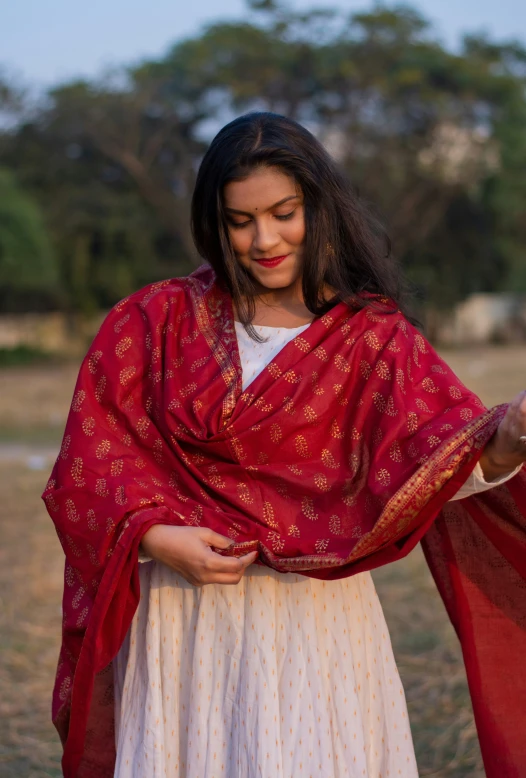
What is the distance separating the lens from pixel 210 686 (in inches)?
83.5

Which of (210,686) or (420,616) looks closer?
(210,686)

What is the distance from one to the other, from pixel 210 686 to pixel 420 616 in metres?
3.17

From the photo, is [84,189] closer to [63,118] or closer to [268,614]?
[63,118]

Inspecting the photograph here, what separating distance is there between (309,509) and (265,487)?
0.37 feet

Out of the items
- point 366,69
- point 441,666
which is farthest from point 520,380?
point 441,666

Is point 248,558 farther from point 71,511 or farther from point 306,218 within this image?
point 306,218

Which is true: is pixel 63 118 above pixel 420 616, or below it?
above

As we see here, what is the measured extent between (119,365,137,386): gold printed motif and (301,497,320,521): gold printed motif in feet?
1.68

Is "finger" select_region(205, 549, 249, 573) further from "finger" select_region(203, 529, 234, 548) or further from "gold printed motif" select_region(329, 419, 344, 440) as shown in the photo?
"gold printed motif" select_region(329, 419, 344, 440)

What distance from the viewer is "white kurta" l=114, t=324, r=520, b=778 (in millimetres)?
2068

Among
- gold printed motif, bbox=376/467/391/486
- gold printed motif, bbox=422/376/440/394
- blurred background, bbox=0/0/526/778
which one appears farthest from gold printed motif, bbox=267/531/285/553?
blurred background, bbox=0/0/526/778

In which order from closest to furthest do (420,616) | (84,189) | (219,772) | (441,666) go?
(219,772) → (441,666) → (420,616) → (84,189)

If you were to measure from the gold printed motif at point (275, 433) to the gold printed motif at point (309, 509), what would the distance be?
15cm

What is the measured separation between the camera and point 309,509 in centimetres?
211
